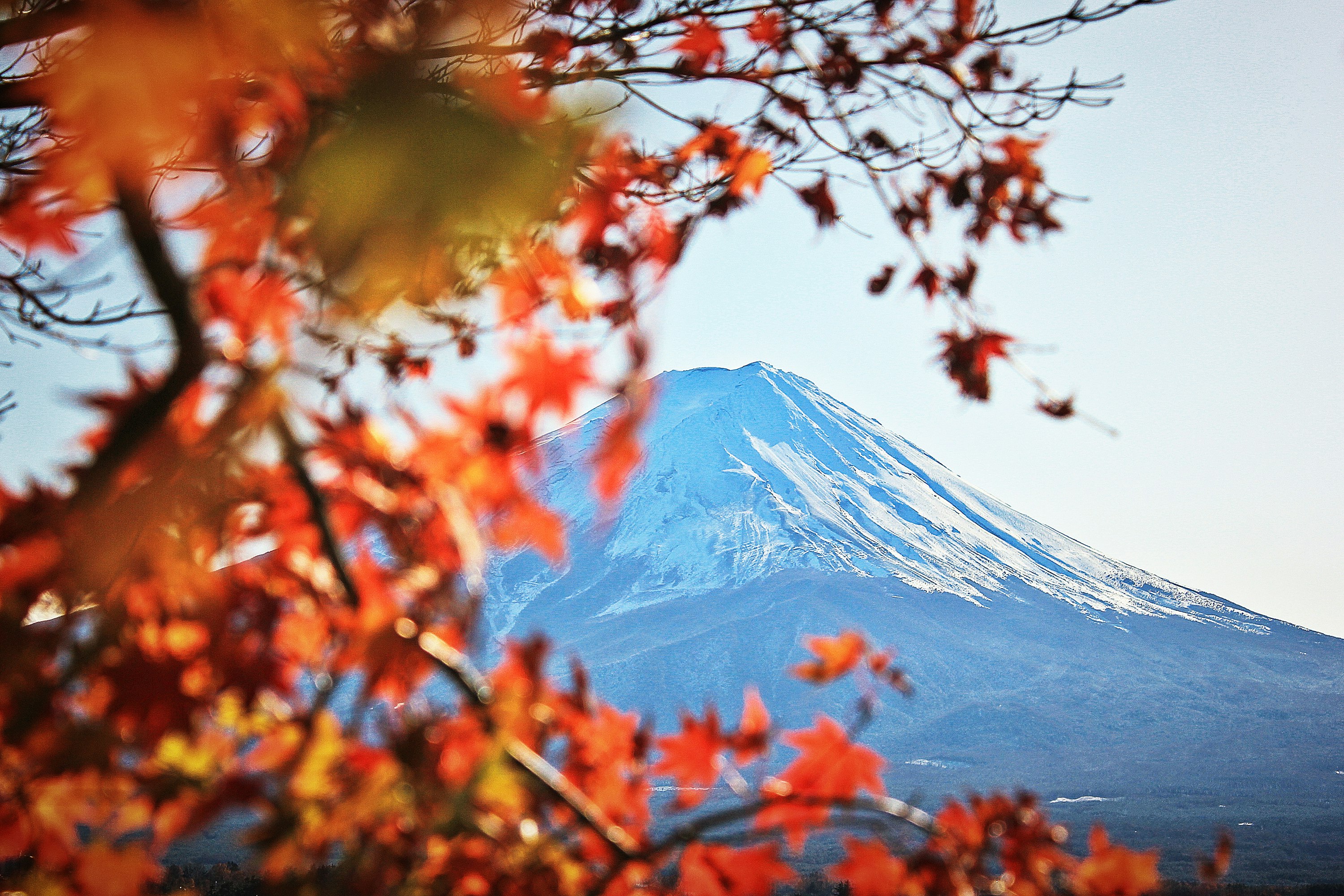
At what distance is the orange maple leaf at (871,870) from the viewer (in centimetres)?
151

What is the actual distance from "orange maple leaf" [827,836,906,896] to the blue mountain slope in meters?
19.2

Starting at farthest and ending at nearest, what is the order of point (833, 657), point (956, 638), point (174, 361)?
1. point (956, 638)
2. point (833, 657)
3. point (174, 361)

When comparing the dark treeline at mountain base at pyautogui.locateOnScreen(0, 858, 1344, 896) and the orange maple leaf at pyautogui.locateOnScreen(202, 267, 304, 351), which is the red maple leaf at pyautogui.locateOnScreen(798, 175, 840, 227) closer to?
the orange maple leaf at pyautogui.locateOnScreen(202, 267, 304, 351)

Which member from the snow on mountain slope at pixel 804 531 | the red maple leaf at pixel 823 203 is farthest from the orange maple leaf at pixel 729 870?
Result: the snow on mountain slope at pixel 804 531

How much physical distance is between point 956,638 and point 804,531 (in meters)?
15.6

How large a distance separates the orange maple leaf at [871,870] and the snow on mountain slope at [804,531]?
47.0m

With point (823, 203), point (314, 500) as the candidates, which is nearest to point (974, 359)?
point (823, 203)

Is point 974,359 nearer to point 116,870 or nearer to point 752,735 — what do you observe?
point 752,735

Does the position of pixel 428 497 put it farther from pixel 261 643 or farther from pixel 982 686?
pixel 982 686

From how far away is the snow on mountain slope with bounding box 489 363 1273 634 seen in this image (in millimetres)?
58969

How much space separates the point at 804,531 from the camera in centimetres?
6316

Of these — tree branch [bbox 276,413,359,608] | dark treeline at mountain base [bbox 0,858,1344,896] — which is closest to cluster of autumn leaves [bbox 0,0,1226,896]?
tree branch [bbox 276,413,359,608]

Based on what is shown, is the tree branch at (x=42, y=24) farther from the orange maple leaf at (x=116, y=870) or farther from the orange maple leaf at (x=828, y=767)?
the orange maple leaf at (x=828, y=767)

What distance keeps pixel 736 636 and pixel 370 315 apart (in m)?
49.1
